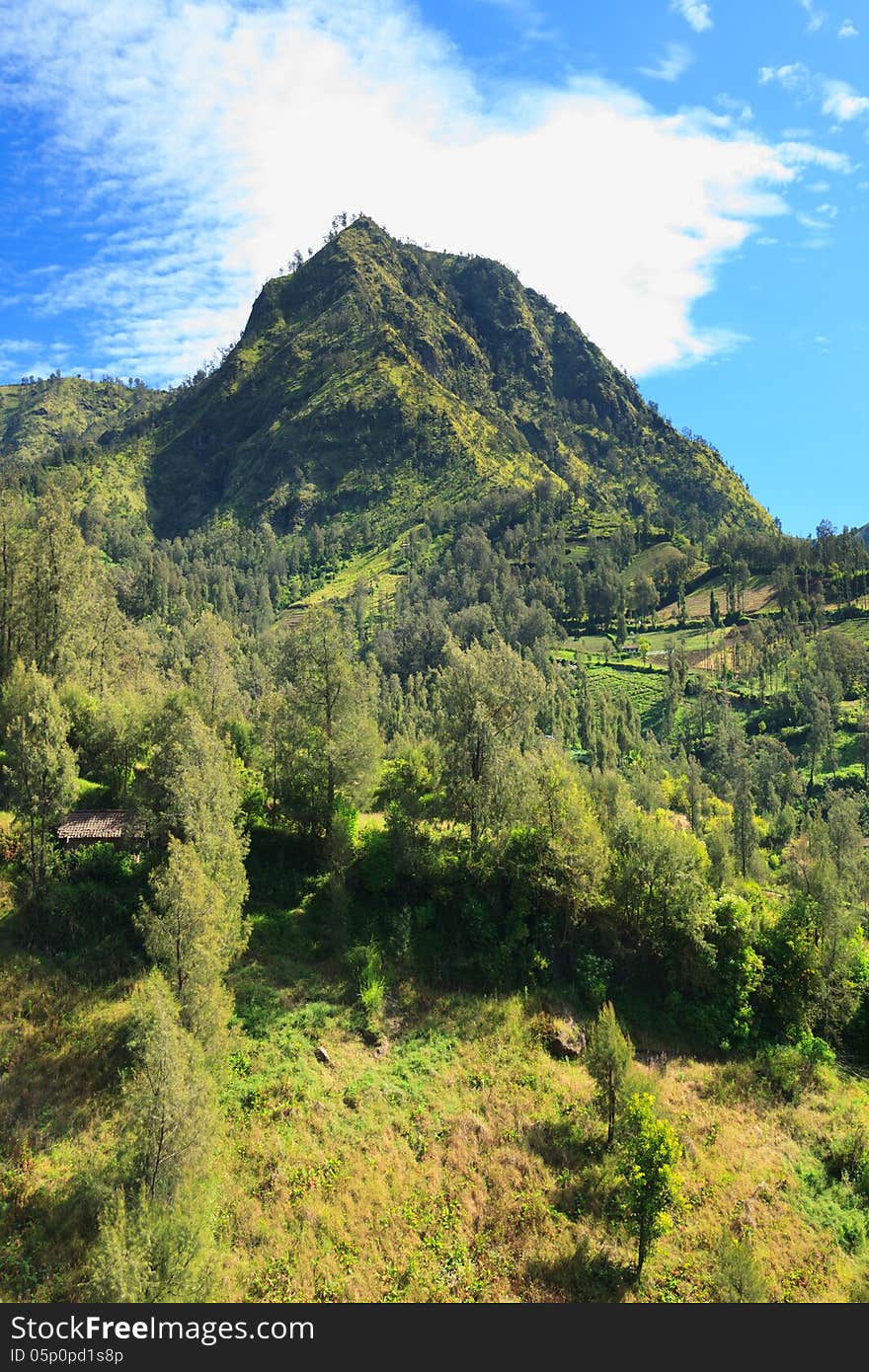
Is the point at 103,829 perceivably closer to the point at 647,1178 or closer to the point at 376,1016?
the point at 376,1016

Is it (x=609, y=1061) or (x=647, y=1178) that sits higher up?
(x=609, y=1061)

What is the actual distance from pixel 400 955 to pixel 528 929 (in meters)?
7.63

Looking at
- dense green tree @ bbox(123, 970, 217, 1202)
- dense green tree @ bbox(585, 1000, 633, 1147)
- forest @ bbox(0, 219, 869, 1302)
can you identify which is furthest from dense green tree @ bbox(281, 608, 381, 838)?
dense green tree @ bbox(123, 970, 217, 1202)

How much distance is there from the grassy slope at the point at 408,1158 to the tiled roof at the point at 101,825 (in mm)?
6880

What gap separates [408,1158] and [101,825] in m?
22.3

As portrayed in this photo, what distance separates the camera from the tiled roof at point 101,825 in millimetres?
34312

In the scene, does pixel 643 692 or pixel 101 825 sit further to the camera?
pixel 643 692

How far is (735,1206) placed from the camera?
27156 mm

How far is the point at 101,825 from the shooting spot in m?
35.7

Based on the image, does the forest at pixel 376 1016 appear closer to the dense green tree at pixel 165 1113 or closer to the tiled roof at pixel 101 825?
the dense green tree at pixel 165 1113

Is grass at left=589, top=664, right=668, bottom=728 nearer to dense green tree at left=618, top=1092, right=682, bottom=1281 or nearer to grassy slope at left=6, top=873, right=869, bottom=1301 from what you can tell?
grassy slope at left=6, top=873, right=869, bottom=1301

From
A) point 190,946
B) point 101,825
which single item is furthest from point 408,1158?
point 101,825
